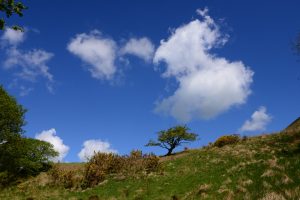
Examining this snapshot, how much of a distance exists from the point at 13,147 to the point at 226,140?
92.4ft

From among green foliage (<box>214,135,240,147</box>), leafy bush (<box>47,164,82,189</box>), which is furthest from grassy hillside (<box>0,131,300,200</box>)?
green foliage (<box>214,135,240,147</box>)

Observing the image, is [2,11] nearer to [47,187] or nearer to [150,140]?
[47,187]

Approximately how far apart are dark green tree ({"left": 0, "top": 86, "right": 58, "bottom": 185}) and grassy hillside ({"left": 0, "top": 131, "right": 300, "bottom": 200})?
359 cm

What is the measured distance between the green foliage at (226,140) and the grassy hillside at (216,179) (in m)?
3.18

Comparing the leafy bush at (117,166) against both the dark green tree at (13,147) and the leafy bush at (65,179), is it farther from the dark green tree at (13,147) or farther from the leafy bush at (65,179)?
the dark green tree at (13,147)

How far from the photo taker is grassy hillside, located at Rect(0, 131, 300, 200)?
29078mm

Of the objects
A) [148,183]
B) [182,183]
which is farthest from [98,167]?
[182,183]

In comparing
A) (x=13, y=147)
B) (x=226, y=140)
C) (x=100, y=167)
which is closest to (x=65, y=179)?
(x=100, y=167)

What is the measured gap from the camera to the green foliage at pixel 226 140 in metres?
55.2

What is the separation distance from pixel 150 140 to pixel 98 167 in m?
25.9

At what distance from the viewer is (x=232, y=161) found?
41.8m

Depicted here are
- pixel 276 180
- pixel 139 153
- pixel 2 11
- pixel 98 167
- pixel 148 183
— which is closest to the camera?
pixel 2 11

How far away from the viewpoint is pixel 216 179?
3425 cm

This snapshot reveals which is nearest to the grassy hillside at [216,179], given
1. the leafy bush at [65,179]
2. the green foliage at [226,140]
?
the leafy bush at [65,179]
